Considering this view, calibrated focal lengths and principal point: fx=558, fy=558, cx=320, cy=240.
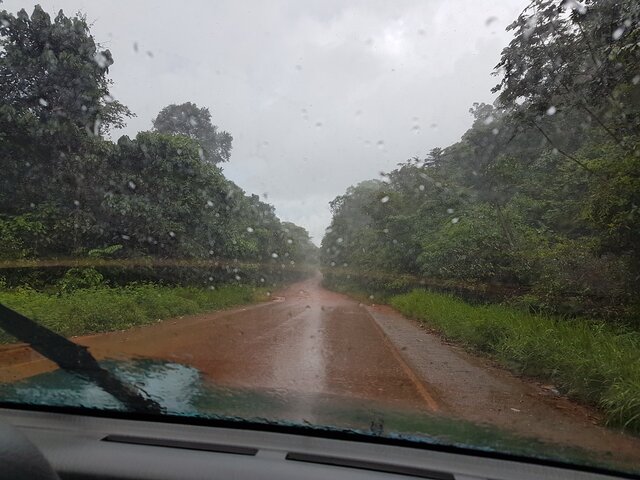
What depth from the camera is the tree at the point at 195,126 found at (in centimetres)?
2198

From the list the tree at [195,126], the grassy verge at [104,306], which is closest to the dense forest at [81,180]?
the grassy verge at [104,306]

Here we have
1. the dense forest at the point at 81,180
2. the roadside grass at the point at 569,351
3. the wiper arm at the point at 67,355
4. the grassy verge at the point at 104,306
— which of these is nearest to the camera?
the wiper arm at the point at 67,355

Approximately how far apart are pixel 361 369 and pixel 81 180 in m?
10.3

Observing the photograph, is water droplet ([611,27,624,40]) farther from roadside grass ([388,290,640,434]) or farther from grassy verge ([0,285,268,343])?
grassy verge ([0,285,268,343])

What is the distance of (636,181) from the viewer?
355 inches

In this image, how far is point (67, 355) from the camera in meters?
3.69

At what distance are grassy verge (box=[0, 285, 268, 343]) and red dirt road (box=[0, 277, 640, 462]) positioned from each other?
0.58 metres

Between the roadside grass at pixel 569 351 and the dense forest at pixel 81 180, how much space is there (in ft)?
30.0

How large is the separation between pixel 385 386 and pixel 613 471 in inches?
151

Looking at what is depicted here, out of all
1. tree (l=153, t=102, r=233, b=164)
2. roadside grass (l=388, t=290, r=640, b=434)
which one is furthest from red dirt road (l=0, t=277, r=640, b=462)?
tree (l=153, t=102, r=233, b=164)

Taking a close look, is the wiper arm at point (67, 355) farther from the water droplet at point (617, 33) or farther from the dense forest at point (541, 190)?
the water droplet at point (617, 33)

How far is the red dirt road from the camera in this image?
460 cm

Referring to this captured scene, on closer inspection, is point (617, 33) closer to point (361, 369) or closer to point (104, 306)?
point (361, 369)

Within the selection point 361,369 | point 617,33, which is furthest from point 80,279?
point 617,33
